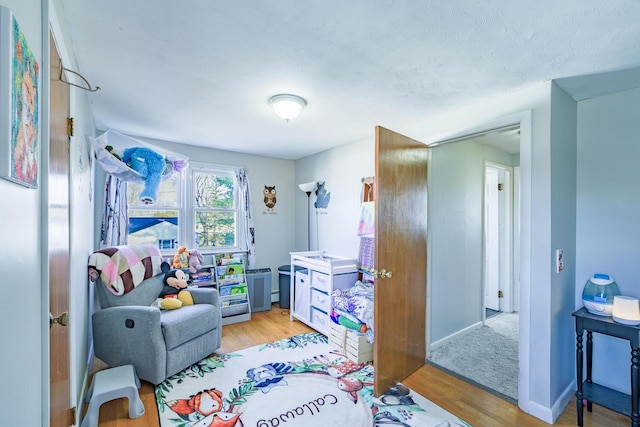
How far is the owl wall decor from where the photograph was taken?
14.7ft

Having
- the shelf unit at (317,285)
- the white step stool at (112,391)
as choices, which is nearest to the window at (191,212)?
the shelf unit at (317,285)

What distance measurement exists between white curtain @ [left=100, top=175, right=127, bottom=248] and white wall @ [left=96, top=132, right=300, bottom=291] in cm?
117

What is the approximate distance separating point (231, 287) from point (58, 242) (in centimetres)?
252

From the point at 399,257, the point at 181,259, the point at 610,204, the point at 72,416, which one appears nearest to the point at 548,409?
the point at 399,257

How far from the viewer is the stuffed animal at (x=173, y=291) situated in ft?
8.86

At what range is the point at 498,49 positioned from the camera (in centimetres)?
162

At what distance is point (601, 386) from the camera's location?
2.17m

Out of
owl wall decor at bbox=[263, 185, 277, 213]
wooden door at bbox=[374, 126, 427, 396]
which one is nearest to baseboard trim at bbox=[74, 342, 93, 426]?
wooden door at bbox=[374, 126, 427, 396]

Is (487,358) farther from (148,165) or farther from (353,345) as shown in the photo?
(148,165)

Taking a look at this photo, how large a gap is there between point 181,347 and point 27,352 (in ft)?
5.64

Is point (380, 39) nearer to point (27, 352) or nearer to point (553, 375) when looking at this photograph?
point (27, 352)

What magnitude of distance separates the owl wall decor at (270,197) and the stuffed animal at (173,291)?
5.70ft

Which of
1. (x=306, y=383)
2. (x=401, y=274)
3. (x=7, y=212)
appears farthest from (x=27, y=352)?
(x=401, y=274)

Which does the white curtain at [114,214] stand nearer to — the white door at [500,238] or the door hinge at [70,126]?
the door hinge at [70,126]
